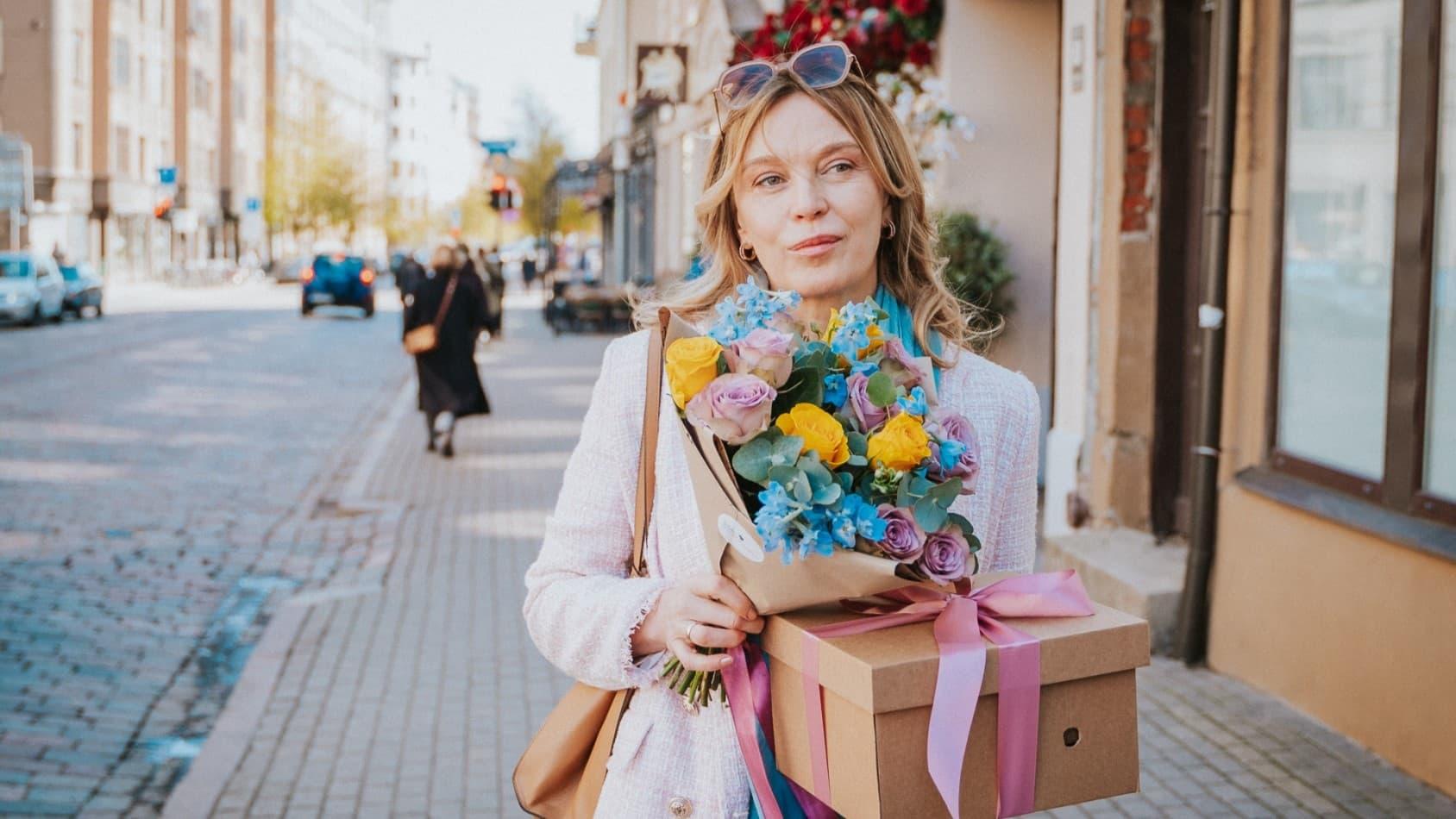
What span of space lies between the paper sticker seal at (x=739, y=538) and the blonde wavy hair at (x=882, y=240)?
50 cm

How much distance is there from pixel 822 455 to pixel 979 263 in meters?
8.81

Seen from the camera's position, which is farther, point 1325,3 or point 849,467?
point 1325,3

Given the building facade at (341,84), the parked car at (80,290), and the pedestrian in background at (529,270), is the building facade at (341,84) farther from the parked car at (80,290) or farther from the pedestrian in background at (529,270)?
the parked car at (80,290)

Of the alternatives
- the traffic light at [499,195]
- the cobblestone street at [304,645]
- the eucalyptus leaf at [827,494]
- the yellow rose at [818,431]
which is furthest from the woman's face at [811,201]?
the traffic light at [499,195]

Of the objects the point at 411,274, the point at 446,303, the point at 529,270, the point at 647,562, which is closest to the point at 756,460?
the point at 647,562

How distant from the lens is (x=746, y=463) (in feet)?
5.80

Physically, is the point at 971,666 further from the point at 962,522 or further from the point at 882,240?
the point at 882,240

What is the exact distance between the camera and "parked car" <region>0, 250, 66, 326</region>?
3175cm

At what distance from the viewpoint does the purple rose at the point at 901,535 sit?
5.74 ft

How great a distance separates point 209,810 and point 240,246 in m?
80.6

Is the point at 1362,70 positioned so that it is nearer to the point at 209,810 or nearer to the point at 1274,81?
the point at 1274,81

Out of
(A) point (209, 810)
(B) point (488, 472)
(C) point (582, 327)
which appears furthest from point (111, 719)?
(C) point (582, 327)

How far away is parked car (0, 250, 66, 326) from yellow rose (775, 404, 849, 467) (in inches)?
1314

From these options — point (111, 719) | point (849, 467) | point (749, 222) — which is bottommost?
point (111, 719)
